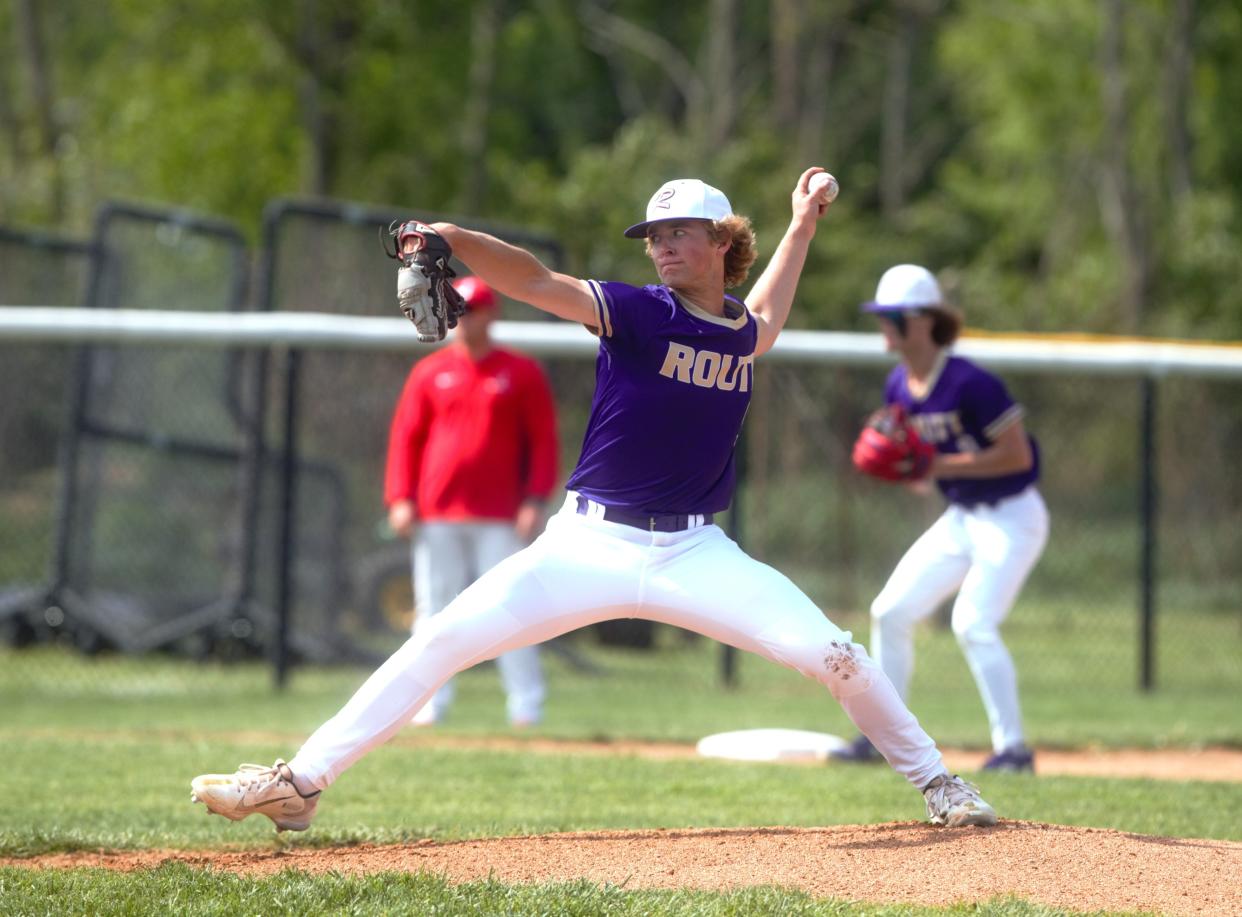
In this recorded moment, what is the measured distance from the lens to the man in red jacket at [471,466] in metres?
9.83

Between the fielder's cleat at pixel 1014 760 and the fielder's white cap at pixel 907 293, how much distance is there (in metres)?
2.05

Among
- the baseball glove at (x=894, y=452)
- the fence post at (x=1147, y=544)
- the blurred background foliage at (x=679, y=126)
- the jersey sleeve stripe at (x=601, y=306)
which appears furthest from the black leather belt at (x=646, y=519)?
the blurred background foliage at (x=679, y=126)

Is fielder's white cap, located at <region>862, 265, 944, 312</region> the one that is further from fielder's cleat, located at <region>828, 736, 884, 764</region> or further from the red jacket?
the red jacket

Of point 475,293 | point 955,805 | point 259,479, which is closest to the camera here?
point 955,805

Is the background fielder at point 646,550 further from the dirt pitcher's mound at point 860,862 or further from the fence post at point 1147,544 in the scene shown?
the fence post at point 1147,544

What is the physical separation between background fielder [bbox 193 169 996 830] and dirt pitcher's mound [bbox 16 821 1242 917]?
229 mm

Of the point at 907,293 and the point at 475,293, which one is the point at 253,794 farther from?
the point at 475,293

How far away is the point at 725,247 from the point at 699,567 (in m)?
1.03

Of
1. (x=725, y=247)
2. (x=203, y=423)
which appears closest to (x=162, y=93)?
(x=203, y=423)

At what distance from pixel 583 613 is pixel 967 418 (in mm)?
3281

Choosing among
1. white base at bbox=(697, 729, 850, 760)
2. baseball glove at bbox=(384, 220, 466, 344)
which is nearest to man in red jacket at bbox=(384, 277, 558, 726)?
white base at bbox=(697, 729, 850, 760)

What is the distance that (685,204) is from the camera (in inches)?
206

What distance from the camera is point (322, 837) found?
18.7 feet

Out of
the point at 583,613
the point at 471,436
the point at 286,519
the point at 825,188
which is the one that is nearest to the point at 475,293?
the point at 471,436
